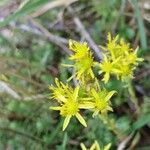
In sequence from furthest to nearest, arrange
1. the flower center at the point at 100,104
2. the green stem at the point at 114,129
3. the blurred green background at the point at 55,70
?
1. the blurred green background at the point at 55,70
2. the green stem at the point at 114,129
3. the flower center at the point at 100,104

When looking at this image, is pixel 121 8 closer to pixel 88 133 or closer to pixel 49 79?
pixel 49 79

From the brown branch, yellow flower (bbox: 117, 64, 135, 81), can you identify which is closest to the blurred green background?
the brown branch

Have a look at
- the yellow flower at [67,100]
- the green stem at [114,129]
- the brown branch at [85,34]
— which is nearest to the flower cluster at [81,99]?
the yellow flower at [67,100]

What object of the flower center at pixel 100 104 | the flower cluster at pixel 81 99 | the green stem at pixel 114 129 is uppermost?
the flower cluster at pixel 81 99

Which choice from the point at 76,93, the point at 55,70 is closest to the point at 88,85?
the point at 76,93

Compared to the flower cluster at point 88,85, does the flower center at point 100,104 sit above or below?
below

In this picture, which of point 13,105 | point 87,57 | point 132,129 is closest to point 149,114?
point 132,129

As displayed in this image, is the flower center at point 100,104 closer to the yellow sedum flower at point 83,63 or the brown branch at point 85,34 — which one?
the yellow sedum flower at point 83,63
